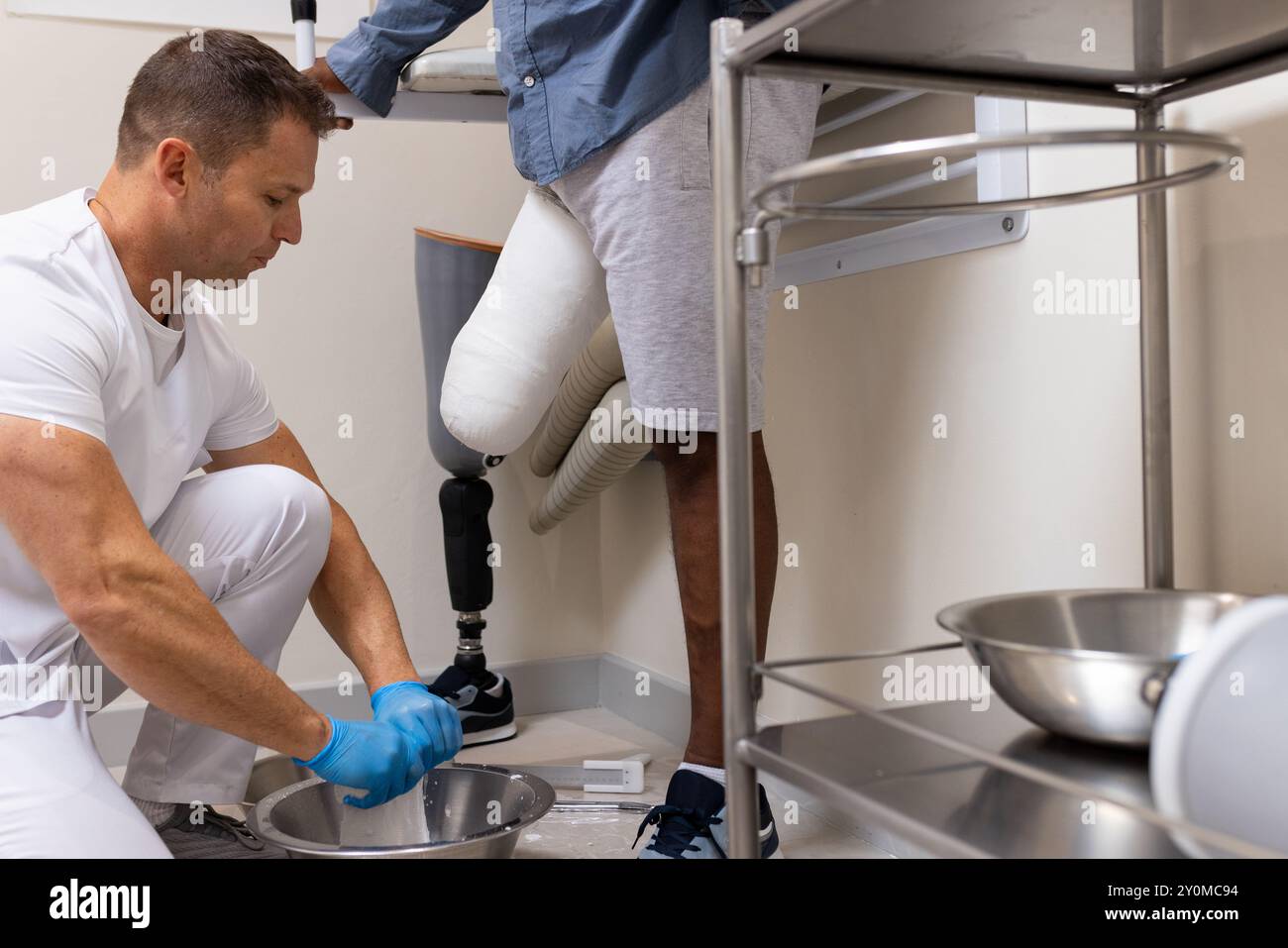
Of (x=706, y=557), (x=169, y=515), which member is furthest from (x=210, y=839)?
(x=706, y=557)

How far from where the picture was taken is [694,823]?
1.25 meters

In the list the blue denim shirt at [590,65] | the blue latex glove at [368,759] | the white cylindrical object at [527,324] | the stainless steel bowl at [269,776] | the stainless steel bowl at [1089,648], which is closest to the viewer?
the stainless steel bowl at [1089,648]

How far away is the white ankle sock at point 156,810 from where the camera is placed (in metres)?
1.29

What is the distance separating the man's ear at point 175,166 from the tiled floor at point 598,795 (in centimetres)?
85

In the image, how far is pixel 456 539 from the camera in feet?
6.61

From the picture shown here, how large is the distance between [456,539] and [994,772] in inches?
54.0

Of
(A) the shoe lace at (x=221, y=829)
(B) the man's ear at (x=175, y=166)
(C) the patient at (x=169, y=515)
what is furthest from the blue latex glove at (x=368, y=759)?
(B) the man's ear at (x=175, y=166)

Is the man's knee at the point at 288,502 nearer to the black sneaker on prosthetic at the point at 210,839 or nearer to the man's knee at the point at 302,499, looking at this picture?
the man's knee at the point at 302,499

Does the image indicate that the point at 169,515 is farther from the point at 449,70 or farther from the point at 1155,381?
the point at 1155,381

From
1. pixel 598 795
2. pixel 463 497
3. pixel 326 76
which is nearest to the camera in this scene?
pixel 326 76

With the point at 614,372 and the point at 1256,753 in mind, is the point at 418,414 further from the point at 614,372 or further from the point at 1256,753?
the point at 1256,753

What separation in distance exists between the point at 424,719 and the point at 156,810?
365mm
